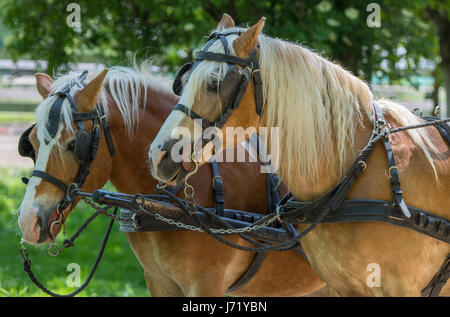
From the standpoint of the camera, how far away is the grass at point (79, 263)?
213 inches

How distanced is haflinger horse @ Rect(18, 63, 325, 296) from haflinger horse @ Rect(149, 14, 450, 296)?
66 cm

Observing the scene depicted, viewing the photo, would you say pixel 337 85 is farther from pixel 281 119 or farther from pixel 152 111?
pixel 152 111

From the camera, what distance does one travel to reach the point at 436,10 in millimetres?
7852

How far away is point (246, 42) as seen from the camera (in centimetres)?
225

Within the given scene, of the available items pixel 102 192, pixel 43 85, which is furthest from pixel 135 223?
pixel 43 85

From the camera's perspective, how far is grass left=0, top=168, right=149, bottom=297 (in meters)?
5.41

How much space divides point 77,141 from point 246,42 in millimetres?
1007

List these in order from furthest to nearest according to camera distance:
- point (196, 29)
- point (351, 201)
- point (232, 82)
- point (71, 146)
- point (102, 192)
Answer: point (196, 29) → point (71, 146) → point (102, 192) → point (351, 201) → point (232, 82)

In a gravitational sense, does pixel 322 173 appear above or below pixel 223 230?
above

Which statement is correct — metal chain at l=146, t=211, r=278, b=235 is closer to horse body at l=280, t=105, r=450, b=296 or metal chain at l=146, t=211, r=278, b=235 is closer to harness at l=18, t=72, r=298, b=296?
harness at l=18, t=72, r=298, b=296

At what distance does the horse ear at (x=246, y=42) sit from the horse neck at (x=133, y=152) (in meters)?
0.92

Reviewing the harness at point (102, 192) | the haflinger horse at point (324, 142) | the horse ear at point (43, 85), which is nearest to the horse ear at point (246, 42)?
the haflinger horse at point (324, 142)

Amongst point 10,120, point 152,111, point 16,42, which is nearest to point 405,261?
point 152,111

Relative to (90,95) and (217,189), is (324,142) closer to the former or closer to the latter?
(217,189)
